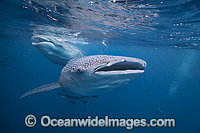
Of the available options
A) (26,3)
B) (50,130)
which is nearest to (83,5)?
(26,3)

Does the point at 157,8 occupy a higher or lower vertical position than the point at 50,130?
higher

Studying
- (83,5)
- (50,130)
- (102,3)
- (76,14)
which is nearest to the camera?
(102,3)

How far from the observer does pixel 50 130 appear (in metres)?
23.4

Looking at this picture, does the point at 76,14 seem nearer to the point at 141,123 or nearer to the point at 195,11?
the point at 195,11

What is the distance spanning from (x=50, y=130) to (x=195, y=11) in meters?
26.8
